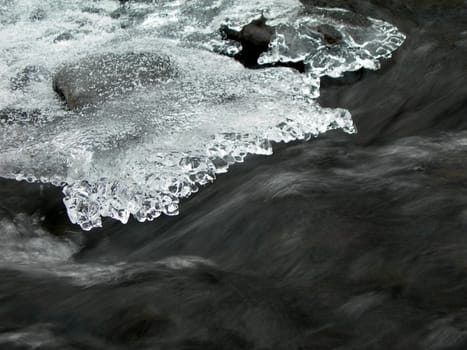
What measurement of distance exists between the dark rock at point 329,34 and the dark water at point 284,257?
102 cm

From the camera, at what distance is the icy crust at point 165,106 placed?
4.19 metres

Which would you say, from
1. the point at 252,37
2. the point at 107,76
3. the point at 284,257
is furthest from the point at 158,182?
the point at 252,37

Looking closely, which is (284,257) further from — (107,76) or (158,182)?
(107,76)

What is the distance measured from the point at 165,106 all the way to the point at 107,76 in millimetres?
629

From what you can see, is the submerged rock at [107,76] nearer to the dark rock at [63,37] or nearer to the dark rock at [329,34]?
the dark rock at [63,37]

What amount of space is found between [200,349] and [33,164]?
89.2 inches

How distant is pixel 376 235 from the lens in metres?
3.18

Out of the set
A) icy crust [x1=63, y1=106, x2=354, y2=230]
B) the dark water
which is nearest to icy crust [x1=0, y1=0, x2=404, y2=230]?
icy crust [x1=63, y1=106, x2=354, y2=230]

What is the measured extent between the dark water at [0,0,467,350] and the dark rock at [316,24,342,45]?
3.36ft

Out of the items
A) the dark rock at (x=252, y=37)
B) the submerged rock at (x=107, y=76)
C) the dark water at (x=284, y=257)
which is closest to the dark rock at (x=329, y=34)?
the dark rock at (x=252, y=37)

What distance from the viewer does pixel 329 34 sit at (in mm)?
5664

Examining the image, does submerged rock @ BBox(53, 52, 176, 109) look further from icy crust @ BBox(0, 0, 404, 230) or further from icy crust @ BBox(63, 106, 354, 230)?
icy crust @ BBox(63, 106, 354, 230)

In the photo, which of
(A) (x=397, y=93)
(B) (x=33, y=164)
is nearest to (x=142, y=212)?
(B) (x=33, y=164)

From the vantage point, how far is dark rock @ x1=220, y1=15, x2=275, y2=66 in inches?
227
